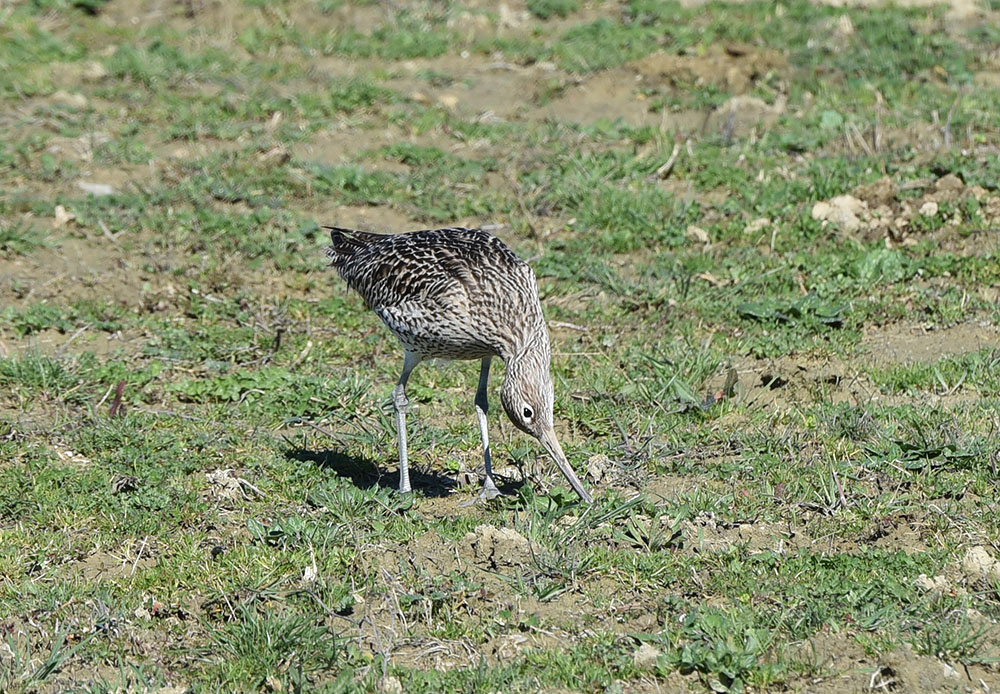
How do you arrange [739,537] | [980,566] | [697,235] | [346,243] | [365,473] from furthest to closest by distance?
[697,235] < [346,243] < [365,473] < [739,537] < [980,566]

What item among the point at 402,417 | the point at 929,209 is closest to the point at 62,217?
the point at 402,417

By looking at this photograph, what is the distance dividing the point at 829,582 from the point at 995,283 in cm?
401

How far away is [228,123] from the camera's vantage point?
40.0 feet

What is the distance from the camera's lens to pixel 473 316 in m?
6.70

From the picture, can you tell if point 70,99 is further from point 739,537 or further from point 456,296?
point 739,537

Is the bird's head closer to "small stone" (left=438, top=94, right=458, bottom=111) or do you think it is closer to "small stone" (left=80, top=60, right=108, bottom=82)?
"small stone" (left=438, top=94, right=458, bottom=111)

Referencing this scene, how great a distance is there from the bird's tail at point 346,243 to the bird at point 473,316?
0.45 m

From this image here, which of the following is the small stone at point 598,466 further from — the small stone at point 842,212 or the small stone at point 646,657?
the small stone at point 842,212

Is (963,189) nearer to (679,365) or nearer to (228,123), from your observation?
(679,365)

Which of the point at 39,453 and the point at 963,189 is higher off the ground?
the point at 963,189

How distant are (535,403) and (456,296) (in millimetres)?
758

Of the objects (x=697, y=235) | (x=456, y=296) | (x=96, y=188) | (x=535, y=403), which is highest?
(x=456, y=296)

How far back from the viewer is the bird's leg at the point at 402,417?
23.0ft

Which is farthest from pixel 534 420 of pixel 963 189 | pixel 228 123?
pixel 228 123
